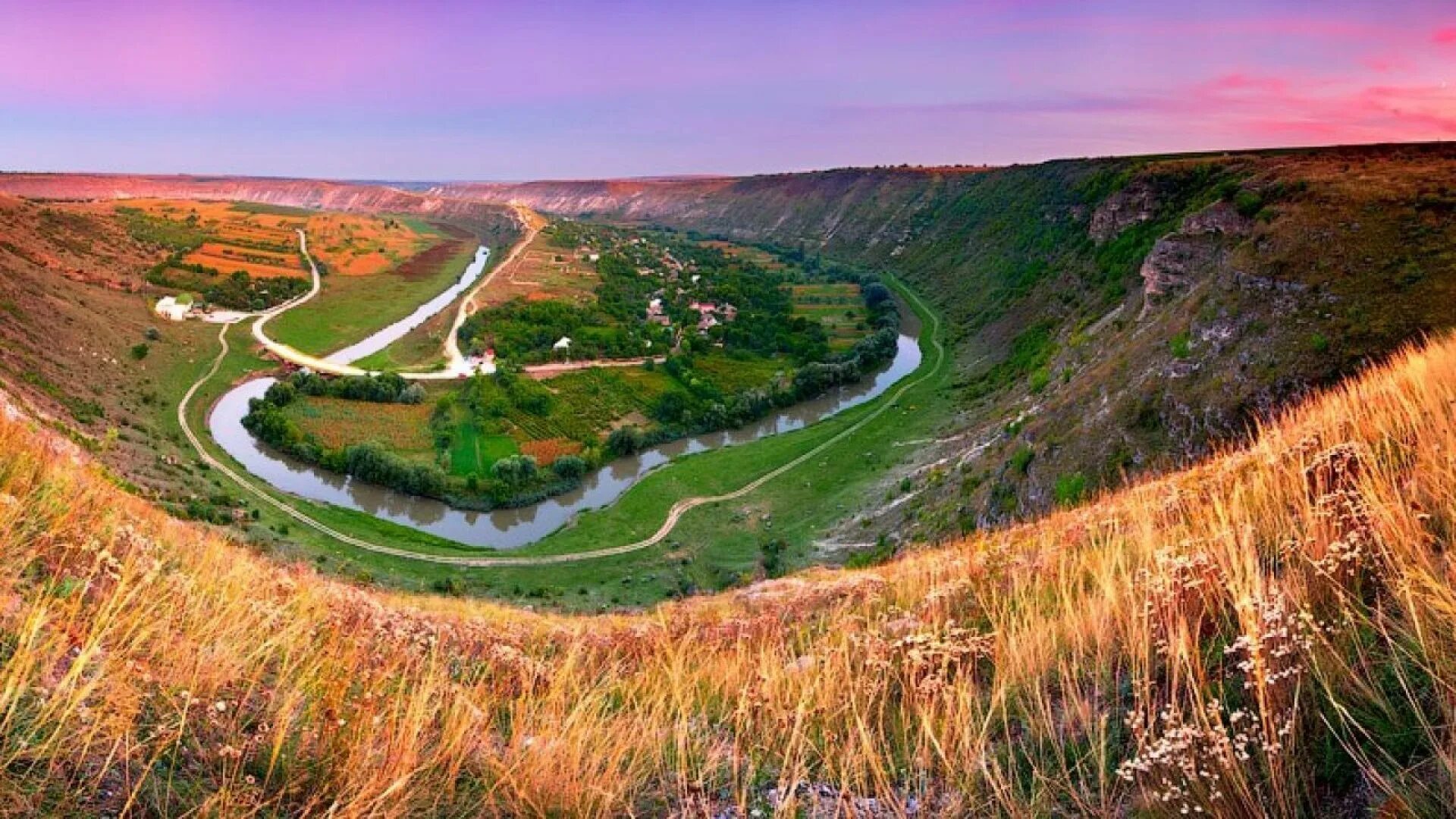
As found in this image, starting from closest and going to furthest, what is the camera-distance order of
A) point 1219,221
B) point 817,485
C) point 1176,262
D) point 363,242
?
point 1176,262 → point 1219,221 → point 817,485 → point 363,242

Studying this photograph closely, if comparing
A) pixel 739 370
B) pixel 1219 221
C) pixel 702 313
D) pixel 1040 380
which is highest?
pixel 1219 221

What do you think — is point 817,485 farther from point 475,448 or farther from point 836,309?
point 836,309

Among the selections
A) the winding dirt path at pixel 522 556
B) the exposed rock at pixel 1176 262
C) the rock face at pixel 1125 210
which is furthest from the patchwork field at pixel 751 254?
the exposed rock at pixel 1176 262

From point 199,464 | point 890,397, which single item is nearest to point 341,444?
point 199,464

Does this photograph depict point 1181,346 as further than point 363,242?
No

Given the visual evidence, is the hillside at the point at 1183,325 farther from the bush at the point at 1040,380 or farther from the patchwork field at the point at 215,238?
the patchwork field at the point at 215,238

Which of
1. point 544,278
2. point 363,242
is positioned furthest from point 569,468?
point 363,242
